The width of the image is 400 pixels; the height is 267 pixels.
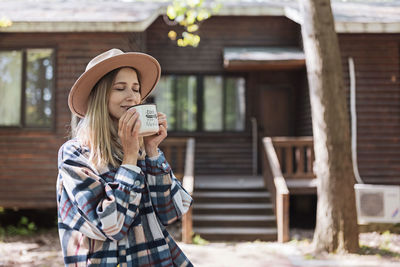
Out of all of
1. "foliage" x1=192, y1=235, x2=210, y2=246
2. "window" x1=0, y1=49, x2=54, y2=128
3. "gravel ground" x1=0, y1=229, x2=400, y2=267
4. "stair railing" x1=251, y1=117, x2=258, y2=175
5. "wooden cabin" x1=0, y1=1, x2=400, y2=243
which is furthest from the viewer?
"stair railing" x1=251, y1=117, x2=258, y2=175

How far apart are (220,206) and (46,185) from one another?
144 inches

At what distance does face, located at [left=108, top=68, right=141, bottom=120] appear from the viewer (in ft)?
5.25

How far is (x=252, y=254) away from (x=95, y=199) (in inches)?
196

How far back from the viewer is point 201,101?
11844 millimetres

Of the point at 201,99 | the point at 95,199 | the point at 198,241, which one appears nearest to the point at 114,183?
the point at 95,199

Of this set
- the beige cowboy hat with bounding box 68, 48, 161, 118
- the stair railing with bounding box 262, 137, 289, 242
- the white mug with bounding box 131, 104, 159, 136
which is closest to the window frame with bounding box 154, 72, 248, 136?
the stair railing with bounding box 262, 137, 289, 242

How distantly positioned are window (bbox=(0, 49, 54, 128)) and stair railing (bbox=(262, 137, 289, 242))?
4.68 meters

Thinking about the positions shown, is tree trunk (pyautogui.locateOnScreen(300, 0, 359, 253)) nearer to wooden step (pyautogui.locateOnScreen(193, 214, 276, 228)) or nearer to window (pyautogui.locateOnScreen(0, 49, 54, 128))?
wooden step (pyautogui.locateOnScreen(193, 214, 276, 228))

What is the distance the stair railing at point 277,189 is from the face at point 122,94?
5.68 meters

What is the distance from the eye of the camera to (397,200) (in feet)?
24.5

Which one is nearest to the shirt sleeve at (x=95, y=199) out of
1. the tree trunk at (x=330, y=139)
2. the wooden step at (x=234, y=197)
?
the tree trunk at (x=330, y=139)

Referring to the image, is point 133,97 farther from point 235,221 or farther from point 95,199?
point 235,221

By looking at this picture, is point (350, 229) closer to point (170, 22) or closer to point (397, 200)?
point (397, 200)

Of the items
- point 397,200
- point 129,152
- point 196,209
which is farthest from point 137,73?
point 397,200
